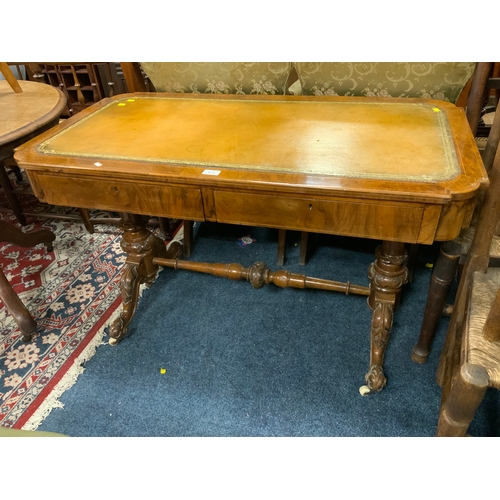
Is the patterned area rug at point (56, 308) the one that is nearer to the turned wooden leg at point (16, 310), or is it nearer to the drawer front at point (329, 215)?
the turned wooden leg at point (16, 310)

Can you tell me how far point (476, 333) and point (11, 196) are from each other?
2453mm

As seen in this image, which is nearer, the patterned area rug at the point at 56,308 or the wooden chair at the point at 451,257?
the wooden chair at the point at 451,257

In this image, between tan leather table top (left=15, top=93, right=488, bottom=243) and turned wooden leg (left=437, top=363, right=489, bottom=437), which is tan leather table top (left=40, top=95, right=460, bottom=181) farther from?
turned wooden leg (left=437, top=363, right=489, bottom=437)

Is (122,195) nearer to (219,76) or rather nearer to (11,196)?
(219,76)

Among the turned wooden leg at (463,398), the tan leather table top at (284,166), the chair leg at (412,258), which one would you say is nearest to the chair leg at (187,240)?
the tan leather table top at (284,166)

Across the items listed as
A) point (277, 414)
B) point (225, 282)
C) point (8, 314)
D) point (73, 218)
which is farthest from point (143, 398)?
point (73, 218)

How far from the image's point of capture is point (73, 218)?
2439mm

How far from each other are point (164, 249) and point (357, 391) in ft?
3.56

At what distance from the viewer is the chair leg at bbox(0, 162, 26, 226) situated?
231 cm

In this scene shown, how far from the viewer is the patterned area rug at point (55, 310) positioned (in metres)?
1.52

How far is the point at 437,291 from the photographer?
132cm

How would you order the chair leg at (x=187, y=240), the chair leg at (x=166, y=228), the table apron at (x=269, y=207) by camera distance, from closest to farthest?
the table apron at (x=269, y=207), the chair leg at (x=187, y=240), the chair leg at (x=166, y=228)

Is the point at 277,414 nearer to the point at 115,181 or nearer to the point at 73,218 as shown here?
the point at 115,181

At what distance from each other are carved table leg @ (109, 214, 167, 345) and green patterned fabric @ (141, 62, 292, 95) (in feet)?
2.20
